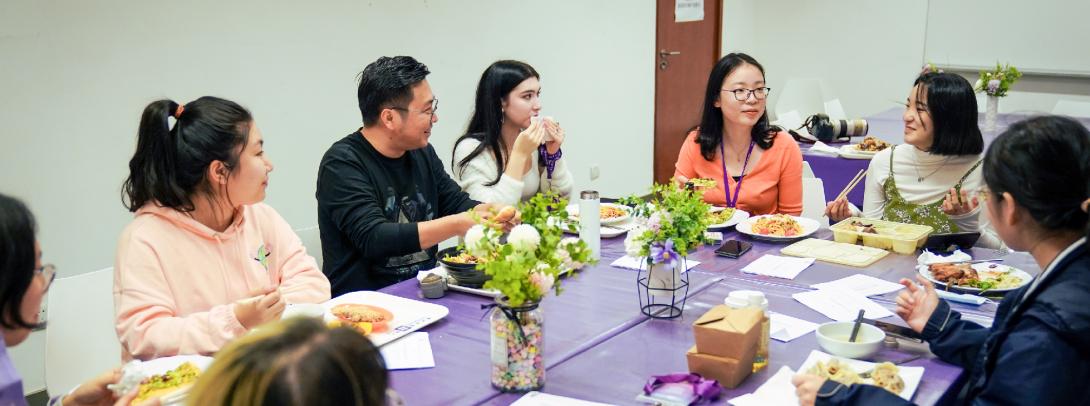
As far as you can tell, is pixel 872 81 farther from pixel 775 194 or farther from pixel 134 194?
pixel 134 194

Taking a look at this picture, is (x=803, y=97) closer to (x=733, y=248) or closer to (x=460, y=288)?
(x=733, y=248)

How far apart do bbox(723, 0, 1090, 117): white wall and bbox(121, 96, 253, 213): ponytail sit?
559 centimetres

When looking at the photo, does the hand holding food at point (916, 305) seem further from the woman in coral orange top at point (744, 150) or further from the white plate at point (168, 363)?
the white plate at point (168, 363)

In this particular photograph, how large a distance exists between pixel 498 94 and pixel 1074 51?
5.08 m

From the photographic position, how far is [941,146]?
2840mm

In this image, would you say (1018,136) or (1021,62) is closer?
(1018,136)

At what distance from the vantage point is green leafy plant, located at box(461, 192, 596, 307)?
1.48 m

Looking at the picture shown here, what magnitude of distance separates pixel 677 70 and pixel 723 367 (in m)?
5.05

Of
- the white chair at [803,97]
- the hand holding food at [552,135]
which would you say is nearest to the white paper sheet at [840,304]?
the hand holding food at [552,135]

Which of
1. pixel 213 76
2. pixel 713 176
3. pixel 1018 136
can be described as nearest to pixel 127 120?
pixel 213 76

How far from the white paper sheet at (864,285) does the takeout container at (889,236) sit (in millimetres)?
296

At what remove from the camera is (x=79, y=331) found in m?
1.98

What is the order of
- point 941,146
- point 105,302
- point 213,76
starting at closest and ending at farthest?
1. point 105,302
2. point 941,146
3. point 213,76

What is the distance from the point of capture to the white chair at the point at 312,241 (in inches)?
106
